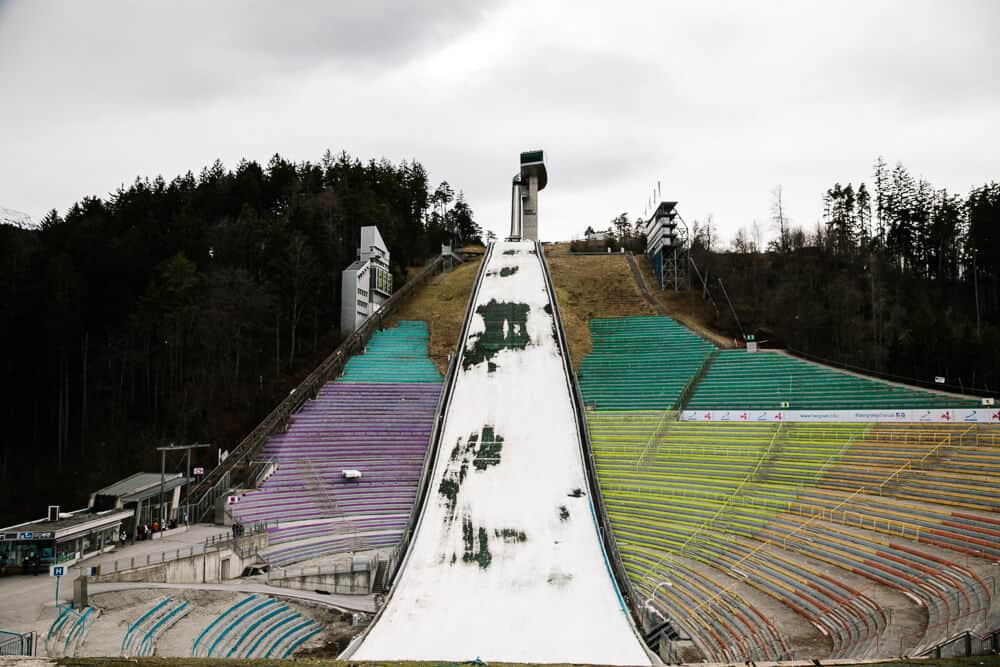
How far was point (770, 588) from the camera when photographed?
504 inches

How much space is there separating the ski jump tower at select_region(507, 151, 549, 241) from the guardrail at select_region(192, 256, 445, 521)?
1505cm

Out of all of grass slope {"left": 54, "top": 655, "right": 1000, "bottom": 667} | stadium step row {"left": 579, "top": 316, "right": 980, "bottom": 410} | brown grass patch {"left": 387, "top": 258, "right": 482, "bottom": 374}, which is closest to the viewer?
grass slope {"left": 54, "top": 655, "right": 1000, "bottom": 667}

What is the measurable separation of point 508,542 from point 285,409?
12.2 meters

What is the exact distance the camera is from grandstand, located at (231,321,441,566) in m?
19.0

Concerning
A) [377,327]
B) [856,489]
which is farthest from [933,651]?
[377,327]

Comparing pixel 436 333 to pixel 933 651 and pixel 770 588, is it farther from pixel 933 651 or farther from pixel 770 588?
pixel 933 651

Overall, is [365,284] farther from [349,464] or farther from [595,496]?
[595,496]

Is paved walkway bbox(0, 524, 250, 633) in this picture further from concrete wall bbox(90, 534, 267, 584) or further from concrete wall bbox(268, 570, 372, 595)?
concrete wall bbox(268, 570, 372, 595)

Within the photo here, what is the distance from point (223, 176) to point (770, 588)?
2267 inches

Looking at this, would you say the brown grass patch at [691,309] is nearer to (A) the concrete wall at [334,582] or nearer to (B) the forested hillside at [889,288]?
(B) the forested hillside at [889,288]

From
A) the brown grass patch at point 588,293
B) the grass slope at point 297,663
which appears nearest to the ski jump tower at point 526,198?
the brown grass patch at point 588,293

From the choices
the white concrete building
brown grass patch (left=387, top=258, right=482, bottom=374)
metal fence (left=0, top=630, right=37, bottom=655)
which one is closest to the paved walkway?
metal fence (left=0, top=630, right=37, bottom=655)

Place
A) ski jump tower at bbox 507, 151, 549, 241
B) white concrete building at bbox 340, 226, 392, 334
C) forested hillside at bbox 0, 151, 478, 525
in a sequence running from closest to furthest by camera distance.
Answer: forested hillside at bbox 0, 151, 478, 525, white concrete building at bbox 340, 226, 392, 334, ski jump tower at bbox 507, 151, 549, 241

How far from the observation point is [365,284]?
35.5m
